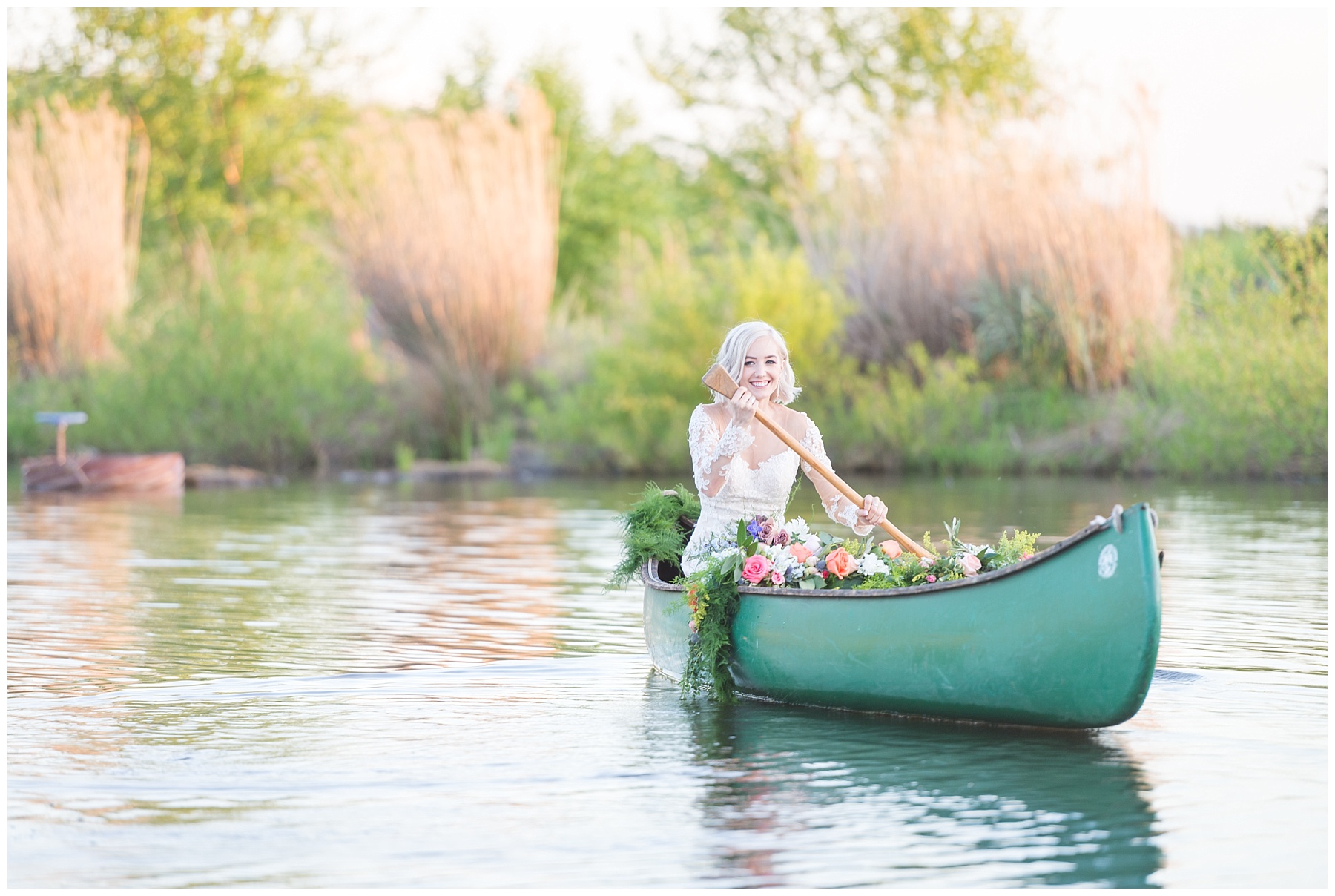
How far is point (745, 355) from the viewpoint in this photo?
8359 millimetres

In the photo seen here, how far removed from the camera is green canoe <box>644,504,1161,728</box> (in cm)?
672

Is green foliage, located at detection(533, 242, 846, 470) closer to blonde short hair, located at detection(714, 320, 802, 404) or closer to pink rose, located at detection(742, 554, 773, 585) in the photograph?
blonde short hair, located at detection(714, 320, 802, 404)

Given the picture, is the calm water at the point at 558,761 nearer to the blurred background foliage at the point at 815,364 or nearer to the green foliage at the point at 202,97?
the blurred background foliage at the point at 815,364

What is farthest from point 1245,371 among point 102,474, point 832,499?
point 832,499

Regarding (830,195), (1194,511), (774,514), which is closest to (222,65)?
(830,195)

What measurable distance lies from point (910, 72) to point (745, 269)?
1562 cm

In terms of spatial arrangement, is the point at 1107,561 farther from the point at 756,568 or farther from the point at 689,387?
the point at 689,387

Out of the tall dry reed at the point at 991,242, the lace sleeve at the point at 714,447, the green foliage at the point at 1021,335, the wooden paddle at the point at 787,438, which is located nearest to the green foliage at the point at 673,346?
the tall dry reed at the point at 991,242

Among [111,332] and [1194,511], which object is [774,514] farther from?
[111,332]

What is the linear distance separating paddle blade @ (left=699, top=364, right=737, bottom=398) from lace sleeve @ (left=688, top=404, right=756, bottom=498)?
0.18 m

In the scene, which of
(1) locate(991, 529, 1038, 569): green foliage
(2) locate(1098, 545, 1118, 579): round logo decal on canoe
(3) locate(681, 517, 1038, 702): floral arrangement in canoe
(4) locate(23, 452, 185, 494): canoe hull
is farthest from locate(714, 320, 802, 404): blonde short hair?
(4) locate(23, 452, 185, 494): canoe hull

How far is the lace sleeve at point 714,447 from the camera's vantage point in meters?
8.40

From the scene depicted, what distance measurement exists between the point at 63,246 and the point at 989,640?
76.5ft

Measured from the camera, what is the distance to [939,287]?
2406cm
